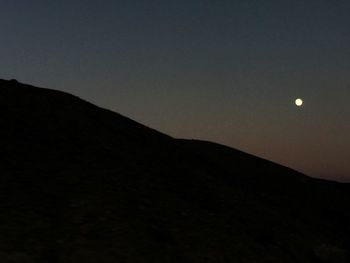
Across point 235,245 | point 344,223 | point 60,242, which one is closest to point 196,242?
point 235,245

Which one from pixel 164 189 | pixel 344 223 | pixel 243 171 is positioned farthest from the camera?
pixel 243 171

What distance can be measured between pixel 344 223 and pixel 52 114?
1592 centimetres

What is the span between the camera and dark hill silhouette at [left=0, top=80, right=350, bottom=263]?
624 inches

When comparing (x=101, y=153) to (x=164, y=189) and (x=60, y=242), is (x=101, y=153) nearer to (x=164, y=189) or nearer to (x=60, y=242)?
(x=164, y=189)

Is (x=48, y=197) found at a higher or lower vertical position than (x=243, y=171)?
lower

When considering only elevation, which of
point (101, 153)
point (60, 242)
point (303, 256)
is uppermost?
point (101, 153)

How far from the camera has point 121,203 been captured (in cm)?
1862

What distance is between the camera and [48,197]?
1803 cm

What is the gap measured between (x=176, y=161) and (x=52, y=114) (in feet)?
20.4

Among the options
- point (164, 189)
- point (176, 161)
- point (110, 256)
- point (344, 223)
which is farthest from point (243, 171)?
point (110, 256)

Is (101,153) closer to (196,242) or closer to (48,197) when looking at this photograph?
(48,197)

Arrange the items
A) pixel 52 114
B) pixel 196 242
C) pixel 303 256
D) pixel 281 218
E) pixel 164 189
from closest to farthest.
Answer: pixel 196 242 < pixel 303 256 < pixel 164 189 < pixel 281 218 < pixel 52 114

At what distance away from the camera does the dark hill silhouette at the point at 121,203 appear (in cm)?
1584

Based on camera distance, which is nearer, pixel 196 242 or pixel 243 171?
pixel 196 242
